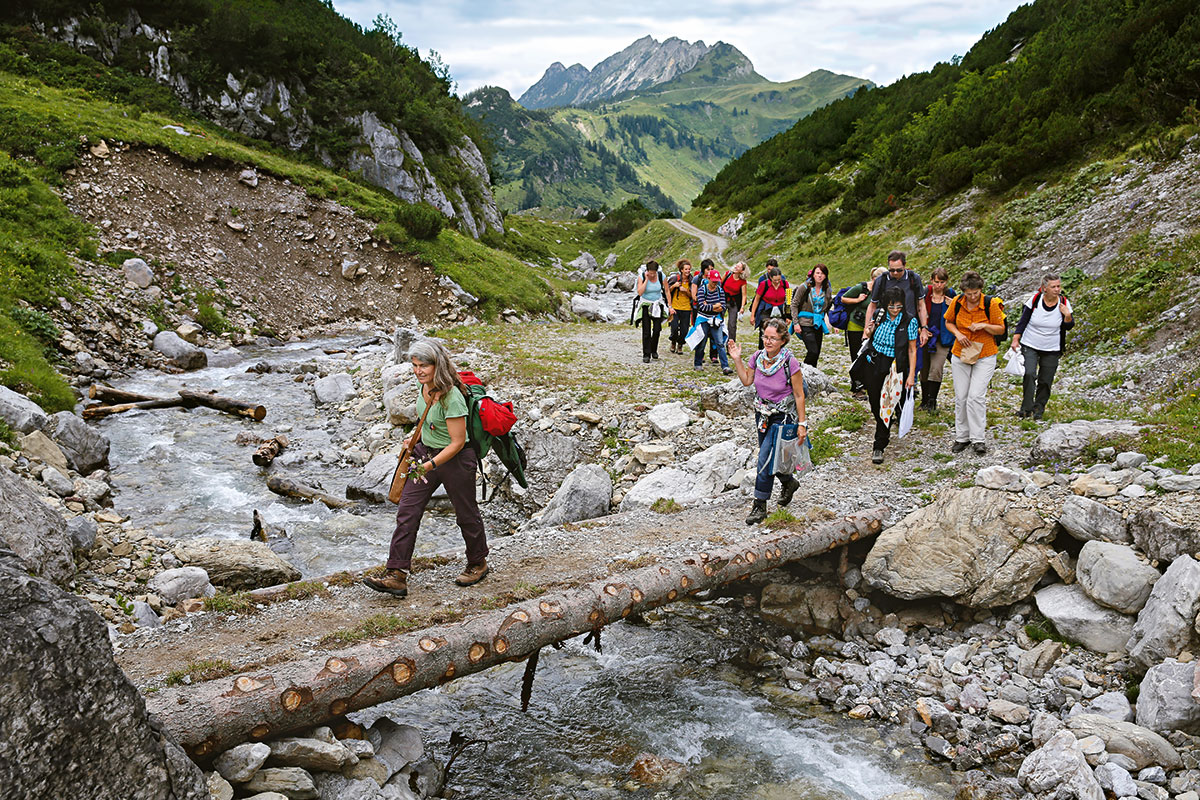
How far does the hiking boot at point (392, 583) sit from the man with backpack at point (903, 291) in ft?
25.9

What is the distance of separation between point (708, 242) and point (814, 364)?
4752cm

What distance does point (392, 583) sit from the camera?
21.7 ft

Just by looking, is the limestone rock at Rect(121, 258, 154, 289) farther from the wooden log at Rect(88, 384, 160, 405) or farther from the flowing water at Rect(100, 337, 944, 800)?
the flowing water at Rect(100, 337, 944, 800)

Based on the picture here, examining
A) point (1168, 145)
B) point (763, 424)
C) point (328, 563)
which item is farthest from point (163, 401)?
point (1168, 145)

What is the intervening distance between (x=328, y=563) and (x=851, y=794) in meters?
7.66

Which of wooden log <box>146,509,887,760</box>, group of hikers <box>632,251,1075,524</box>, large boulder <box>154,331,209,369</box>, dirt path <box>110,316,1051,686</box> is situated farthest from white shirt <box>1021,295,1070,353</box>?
large boulder <box>154,331,209,369</box>

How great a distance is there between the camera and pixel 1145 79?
22.7 metres

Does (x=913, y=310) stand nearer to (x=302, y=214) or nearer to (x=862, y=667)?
(x=862, y=667)

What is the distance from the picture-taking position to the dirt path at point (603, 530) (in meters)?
5.76

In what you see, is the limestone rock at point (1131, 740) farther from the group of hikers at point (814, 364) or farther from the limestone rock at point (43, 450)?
the limestone rock at point (43, 450)

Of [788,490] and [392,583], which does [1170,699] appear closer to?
[788,490]

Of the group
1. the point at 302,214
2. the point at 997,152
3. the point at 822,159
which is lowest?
the point at 302,214

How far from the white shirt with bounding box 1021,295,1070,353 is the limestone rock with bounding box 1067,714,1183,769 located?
653cm

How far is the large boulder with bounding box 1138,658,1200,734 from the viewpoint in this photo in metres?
5.61
